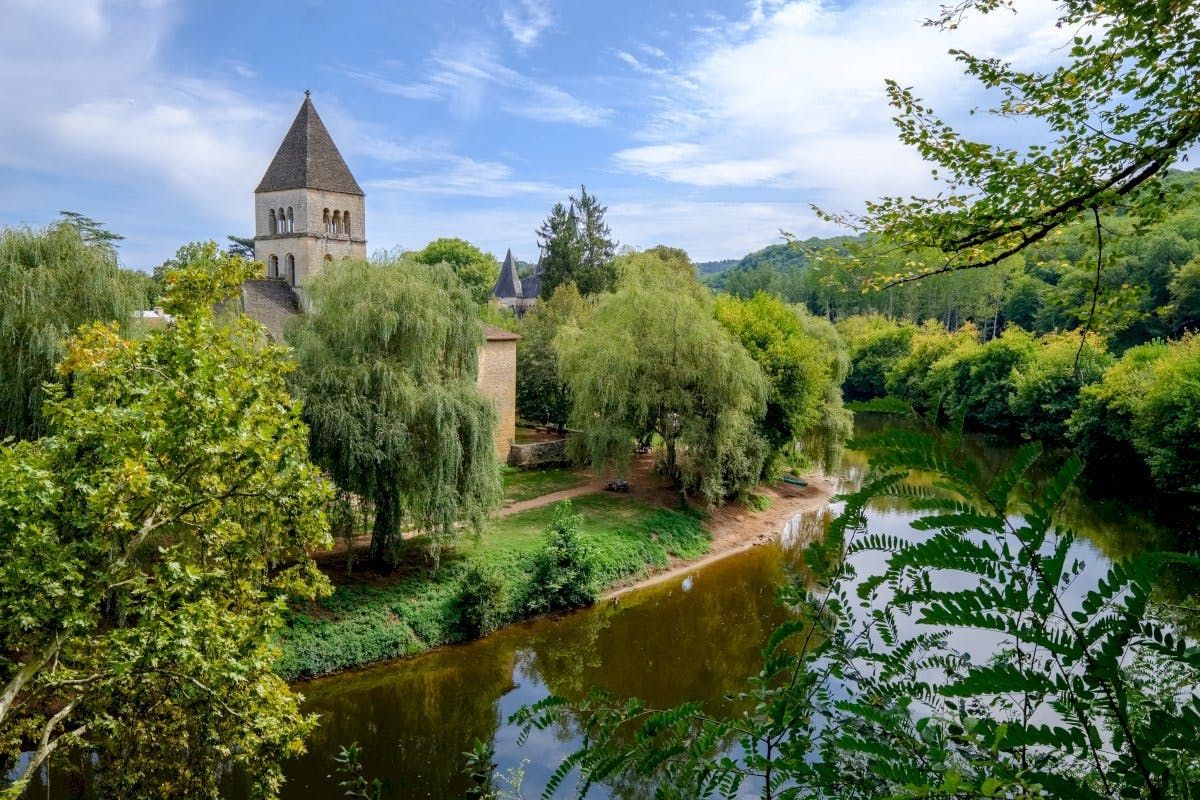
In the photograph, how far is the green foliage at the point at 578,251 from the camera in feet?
129

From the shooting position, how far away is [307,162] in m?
26.3

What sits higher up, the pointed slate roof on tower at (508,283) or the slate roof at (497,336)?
the pointed slate roof on tower at (508,283)

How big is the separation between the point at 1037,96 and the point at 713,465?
17.5 meters

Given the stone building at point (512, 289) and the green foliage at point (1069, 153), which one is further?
the stone building at point (512, 289)

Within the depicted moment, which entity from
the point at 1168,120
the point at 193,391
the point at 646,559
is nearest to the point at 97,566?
the point at 193,391

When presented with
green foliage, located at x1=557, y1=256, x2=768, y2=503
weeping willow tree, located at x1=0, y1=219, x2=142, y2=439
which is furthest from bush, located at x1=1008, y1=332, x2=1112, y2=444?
weeping willow tree, located at x1=0, y1=219, x2=142, y2=439

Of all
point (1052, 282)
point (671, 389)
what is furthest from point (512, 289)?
point (671, 389)

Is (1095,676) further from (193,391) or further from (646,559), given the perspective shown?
(646,559)

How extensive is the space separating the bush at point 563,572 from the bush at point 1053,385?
70.2ft

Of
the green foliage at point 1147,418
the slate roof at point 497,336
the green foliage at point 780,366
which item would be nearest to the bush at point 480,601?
the green foliage at point 780,366

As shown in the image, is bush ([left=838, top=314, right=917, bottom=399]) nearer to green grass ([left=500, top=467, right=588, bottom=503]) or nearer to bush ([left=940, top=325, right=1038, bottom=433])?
bush ([left=940, top=325, right=1038, bottom=433])

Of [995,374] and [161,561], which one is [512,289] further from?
[161,561]

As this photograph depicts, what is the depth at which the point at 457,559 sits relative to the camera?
1688 cm

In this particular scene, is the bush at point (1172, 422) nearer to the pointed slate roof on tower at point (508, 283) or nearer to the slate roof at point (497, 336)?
the slate roof at point (497, 336)
